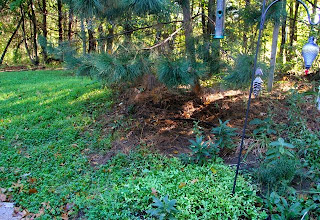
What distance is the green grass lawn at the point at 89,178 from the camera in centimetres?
234

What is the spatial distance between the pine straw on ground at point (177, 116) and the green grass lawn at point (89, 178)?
27cm

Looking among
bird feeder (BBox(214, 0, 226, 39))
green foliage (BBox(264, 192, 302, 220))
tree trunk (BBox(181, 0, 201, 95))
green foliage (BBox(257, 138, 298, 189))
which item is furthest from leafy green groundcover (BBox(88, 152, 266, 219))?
bird feeder (BBox(214, 0, 226, 39))

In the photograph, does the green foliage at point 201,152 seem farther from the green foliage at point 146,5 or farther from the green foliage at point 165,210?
the green foliage at point 146,5

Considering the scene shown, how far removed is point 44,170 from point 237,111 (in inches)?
116

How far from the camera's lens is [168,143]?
3559mm

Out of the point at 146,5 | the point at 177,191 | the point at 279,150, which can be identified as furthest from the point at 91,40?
the point at 279,150

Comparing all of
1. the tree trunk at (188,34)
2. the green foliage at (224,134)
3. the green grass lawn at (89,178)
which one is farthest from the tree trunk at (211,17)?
the green grass lawn at (89,178)

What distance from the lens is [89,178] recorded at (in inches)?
116

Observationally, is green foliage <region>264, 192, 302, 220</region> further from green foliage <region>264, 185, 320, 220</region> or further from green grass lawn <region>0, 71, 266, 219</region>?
green grass lawn <region>0, 71, 266, 219</region>

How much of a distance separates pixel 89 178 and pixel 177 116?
5.77 feet

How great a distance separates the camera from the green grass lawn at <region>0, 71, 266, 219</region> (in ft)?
7.68

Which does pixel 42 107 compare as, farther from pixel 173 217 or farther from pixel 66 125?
pixel 173 217

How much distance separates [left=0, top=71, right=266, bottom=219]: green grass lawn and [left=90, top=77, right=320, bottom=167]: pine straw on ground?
269 mm

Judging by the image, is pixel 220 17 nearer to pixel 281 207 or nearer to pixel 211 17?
pixel 211 17
